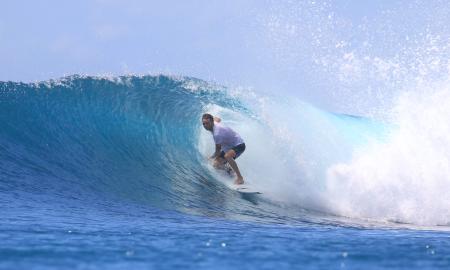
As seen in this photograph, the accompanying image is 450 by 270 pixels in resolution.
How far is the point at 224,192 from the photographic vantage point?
29.4ft

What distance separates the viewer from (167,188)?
28.7ft

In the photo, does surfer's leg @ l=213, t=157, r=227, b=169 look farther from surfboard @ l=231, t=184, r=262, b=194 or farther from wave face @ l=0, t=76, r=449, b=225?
surfboard @ l=231, t=184, r=262, b=194

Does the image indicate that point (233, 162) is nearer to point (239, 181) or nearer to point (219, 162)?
point (239, 181)

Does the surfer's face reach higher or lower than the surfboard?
higher

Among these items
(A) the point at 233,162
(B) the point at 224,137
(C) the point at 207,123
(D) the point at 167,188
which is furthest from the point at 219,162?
(D) the point at 167,188

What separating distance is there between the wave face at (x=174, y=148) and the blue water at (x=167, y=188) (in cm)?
3

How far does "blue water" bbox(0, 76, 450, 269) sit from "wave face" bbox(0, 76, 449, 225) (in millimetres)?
33

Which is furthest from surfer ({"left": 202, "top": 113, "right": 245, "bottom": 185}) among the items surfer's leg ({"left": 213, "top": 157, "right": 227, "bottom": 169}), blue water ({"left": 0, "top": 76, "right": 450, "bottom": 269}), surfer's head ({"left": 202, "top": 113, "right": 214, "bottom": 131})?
blue water ({"left": 0, "top": 76, "right": 450, "bottom": 269})

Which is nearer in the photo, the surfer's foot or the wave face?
the wave face

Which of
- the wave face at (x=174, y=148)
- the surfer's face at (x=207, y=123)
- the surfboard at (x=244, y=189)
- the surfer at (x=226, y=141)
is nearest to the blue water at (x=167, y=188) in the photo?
the wave face at (x=174, y=148)

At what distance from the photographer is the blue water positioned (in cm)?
402

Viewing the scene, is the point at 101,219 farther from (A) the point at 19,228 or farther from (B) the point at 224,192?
(B) the point at 224,192

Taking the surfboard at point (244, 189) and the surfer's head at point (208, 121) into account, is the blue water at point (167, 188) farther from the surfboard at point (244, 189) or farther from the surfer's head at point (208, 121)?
the surfer's head at point (208, 121)

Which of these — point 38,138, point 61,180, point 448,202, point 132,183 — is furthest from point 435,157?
point 38,138
